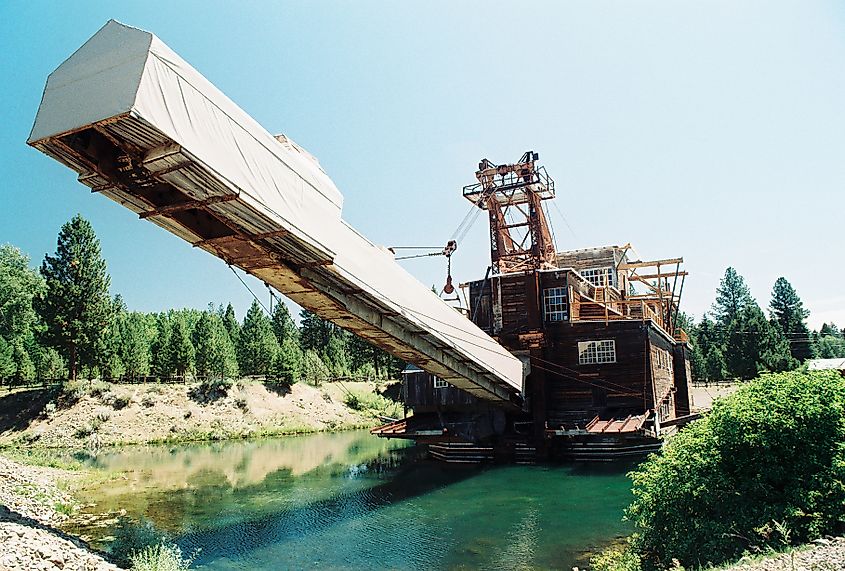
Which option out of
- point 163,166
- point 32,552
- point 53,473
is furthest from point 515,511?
point 53,473

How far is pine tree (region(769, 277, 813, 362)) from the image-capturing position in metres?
59.1

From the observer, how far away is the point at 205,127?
315 inches

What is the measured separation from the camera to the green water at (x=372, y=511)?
9859mm

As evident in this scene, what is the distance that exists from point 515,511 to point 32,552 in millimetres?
9313

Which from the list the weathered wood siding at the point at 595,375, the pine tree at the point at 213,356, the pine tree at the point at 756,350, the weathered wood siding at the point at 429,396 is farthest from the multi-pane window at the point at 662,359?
the pine tree at the point at 213,356

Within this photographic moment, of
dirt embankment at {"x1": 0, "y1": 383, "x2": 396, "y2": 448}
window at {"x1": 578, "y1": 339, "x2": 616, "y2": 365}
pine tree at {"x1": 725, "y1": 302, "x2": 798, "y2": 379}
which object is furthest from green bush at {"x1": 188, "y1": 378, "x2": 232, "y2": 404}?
pine tree at {"x1": 725, "y1": 302, "x2": 798, "y2": 379}

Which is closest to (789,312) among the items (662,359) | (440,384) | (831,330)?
(831,330)

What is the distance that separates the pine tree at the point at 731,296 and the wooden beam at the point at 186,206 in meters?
72.2

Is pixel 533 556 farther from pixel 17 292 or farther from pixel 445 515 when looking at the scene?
pixel 17 292

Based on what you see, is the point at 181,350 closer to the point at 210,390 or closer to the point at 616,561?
the point at 210,390

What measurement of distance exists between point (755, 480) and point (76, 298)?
117 feet

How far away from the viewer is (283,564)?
9.41 metres

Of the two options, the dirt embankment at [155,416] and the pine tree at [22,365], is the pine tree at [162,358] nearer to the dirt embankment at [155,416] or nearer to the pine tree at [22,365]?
the dirt embankment at [155,416]

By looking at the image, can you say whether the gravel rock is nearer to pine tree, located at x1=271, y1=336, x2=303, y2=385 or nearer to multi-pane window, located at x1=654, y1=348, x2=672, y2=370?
multi-pane window, located at x1=654, y1=348, x2=672, y2=370
